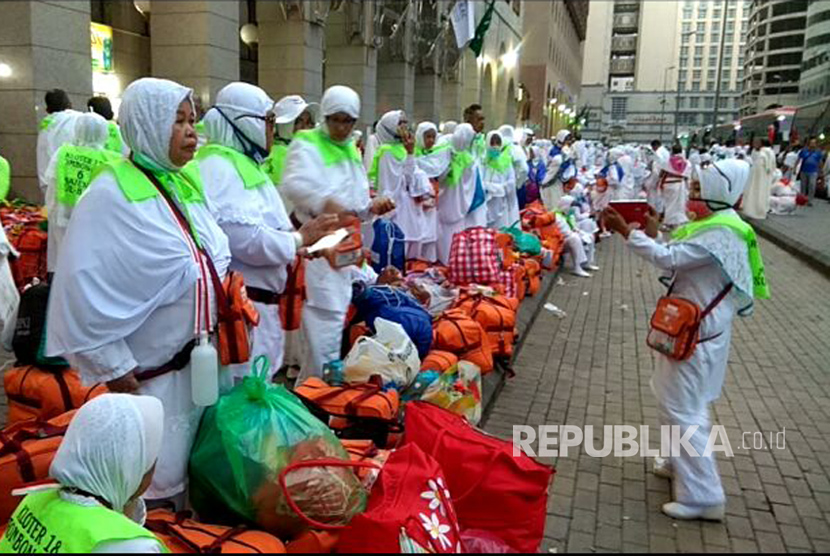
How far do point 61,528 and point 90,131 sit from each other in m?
5.19

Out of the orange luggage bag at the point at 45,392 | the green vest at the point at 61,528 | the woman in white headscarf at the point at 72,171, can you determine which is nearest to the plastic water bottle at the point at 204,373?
the green vest at the point at 61,528

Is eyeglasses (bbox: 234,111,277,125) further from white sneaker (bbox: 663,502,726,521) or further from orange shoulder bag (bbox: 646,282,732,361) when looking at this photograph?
white sneaker (bbox: 663,502,726,521)

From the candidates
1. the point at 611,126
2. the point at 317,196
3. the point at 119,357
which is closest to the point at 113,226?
the point at 119,357

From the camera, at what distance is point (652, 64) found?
450 feet

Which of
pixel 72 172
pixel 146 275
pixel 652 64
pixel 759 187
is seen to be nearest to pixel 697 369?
pixel 146 275

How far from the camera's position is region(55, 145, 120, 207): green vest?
5902 millimetres

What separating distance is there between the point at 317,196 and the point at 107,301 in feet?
7.06

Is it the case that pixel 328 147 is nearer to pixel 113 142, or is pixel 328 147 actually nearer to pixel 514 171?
pixel 113 142

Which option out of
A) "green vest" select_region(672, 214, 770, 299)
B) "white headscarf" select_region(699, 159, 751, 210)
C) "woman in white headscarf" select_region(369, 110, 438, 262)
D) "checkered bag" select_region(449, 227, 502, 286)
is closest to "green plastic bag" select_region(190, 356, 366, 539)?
"green vest" select_region(672, 214, 770, 299)

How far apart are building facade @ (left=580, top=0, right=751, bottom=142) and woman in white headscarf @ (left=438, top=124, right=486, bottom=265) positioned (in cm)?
12271

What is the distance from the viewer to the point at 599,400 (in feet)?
18.7

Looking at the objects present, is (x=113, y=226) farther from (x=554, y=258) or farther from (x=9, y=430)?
(x=554, y=258)

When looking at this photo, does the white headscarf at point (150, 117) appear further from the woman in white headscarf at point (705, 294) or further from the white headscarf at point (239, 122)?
the woman in white headscarf at point (705, 294)

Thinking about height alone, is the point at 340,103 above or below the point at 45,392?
above
